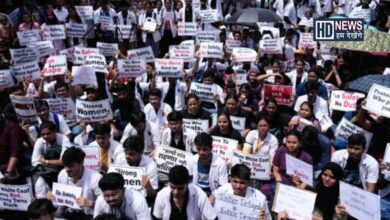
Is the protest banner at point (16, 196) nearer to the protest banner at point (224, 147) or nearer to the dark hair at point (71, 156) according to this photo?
the dark hair at point (71, 156)

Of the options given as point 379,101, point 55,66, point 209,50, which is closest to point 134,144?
point 379,101

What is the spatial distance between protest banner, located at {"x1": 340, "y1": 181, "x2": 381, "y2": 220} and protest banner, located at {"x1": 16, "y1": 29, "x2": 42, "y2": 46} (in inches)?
355

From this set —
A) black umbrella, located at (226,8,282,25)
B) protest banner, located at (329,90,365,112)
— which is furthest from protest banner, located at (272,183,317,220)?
black umbrella, located at (226,8,282,25)

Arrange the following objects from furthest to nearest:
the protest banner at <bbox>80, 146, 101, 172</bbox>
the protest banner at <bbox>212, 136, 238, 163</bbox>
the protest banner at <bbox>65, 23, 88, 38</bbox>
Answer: the protest banner at <bbox>65, 23, 88, 38</bbox>
the protest banner at <bbox>212, 136, 238, 163</bbox>
the protest banner at <bbox>80, 146, 101, 172</bbox>

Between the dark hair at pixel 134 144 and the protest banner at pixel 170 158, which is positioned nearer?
the dark hair at pixel 134 144

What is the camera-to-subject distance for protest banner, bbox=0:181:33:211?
6.45 metres

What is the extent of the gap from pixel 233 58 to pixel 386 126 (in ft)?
15.0

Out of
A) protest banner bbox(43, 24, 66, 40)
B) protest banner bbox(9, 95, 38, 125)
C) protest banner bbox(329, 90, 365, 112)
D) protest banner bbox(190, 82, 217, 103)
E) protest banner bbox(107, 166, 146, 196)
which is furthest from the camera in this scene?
protest banner bbox(43, 24, 66, 40)

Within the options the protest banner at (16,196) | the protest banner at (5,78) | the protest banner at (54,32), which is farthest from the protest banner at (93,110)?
the protest banner at (54,32)

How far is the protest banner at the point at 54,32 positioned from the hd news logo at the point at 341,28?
6.06 meters

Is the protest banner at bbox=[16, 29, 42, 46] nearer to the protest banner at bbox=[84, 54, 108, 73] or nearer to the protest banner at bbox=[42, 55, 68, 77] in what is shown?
the protest banner at bbox=[84, 54, 108, 73]

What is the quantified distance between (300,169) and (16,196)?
3.13 metres

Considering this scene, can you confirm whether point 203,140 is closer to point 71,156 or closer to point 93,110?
point 71,156

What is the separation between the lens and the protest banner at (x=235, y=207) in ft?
19.7
